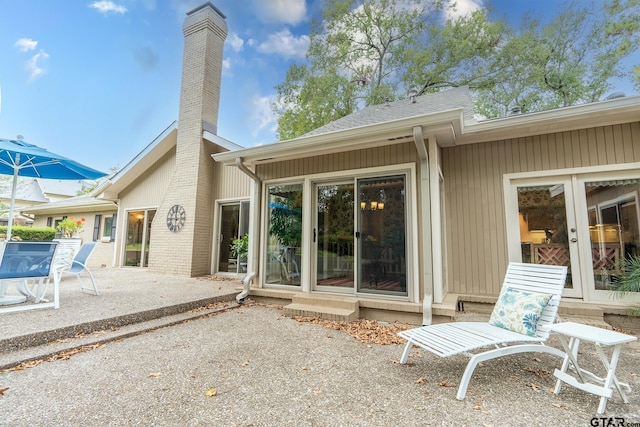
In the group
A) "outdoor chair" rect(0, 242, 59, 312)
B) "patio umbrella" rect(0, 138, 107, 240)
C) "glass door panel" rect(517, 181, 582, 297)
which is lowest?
"outdoor chair" rect(0, 242, 59, 312)

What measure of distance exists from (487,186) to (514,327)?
273 cm

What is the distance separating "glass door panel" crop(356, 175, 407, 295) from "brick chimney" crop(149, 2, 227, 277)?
5.06 metres

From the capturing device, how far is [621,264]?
397cm

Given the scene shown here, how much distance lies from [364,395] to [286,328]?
5.85 ft

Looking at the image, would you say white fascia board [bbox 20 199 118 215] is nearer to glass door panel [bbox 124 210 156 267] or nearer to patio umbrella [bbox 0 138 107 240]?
glass door panel [bbox 124 210 156 267]

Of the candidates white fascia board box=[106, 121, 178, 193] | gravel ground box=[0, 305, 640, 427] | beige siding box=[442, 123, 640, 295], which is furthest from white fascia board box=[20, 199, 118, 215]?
beige siding box=[442, 123, 640, 295]

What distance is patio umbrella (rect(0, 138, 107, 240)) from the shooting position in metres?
4.00

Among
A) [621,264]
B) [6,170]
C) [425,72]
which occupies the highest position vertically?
[425,72]

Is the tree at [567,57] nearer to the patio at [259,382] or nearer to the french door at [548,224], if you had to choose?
the french door at [548,224]

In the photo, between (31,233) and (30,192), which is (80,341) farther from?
(30,192)

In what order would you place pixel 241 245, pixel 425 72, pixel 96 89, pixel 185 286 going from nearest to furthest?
pixel 185 286 → pixel 241 245 → pixel 425 72 → pixel 96 89

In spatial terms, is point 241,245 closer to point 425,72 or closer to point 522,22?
point 425,72

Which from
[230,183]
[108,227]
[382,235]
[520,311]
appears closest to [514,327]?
[520,311]

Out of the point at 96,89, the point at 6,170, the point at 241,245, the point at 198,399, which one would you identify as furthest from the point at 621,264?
the point at 96,89
